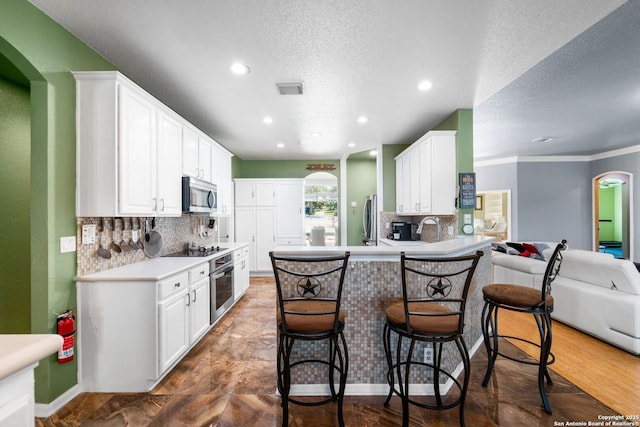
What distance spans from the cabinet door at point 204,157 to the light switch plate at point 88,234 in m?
1.50

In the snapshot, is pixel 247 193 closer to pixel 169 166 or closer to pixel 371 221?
pixel 371 221

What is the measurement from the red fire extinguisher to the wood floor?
0.37m

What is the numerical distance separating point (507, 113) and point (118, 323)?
16.6ft

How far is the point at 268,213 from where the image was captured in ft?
19.4

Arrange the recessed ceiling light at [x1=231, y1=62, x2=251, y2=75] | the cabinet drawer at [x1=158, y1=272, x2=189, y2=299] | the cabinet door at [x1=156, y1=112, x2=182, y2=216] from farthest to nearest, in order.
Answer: the cabinet door at [x1=156, y1=112, x2=182, y2=216]
the recessed ceiling light at [x1=231, y1=62, x2=251, y2=75]
the cabinet drawer at [x1=158, y1=272, x2=189, y2=299]

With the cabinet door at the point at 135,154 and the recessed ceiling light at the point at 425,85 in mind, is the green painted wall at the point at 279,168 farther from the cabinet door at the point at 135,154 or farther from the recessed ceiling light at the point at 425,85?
the cabinet door at the point at 135,154

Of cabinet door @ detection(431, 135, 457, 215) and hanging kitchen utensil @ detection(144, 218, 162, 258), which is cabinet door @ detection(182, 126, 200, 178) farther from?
cabinet door @ detection(431, 135, 457, 215)

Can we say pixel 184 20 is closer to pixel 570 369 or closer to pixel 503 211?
pixel 570 369

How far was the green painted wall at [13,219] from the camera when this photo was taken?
2.18 meters

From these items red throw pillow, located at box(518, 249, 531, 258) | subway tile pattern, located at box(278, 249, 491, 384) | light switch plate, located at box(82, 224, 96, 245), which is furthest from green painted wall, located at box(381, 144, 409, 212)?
light switch plate, located at box(82, 224, 96, 245)

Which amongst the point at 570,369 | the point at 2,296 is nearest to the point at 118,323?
the point at 2,296

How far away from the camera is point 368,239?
561 centimetres

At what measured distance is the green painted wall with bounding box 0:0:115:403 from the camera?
5.91ft

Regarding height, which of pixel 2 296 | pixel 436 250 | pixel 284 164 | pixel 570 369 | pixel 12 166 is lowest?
pixel 570 369
